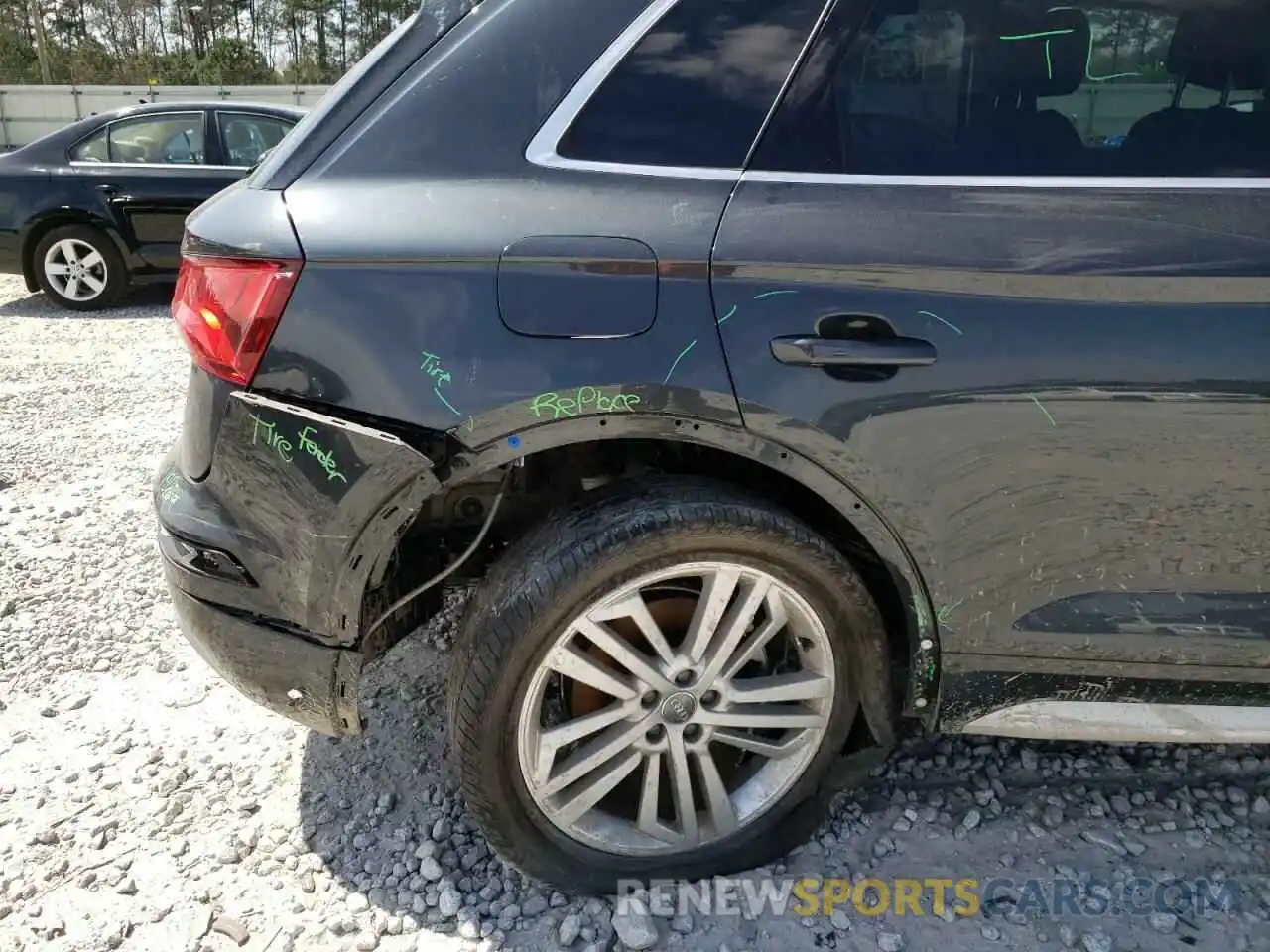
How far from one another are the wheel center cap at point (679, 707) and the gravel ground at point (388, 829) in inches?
16.9

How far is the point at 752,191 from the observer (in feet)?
5.78

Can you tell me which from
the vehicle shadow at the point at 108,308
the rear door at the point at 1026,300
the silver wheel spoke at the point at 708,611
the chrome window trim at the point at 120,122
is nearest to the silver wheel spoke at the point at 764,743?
the silver wheel spoke at the point at 708,611

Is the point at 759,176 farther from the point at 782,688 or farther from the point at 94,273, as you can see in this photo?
the point at 94,273

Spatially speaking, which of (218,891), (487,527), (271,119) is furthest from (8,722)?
(271,119)

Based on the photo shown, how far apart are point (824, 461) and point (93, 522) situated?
3209 mm

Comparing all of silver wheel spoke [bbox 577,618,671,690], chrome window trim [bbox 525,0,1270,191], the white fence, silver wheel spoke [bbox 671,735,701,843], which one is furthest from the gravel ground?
the white fence

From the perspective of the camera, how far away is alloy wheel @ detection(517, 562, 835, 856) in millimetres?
1930

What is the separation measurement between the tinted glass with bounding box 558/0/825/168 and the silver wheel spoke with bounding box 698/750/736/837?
123 centimetres

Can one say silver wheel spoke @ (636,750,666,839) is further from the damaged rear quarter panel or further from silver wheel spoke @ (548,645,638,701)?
the damaged rear quarter panel

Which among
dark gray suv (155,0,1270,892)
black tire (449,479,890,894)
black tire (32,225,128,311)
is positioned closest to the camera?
dark gray suv (155,0,1270,892)

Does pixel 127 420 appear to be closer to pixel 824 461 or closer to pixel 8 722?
pixel 8 722

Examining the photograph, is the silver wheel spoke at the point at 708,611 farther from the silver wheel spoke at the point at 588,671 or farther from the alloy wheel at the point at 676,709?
the silver wheel spoke at the point at 588,671

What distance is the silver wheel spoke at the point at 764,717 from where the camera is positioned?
2.03 metres

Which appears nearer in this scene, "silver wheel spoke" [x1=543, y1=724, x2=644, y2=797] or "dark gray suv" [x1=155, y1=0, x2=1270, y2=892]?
"dark gray suv" [x1=155, y1=0, x2=1270, y2=892]
